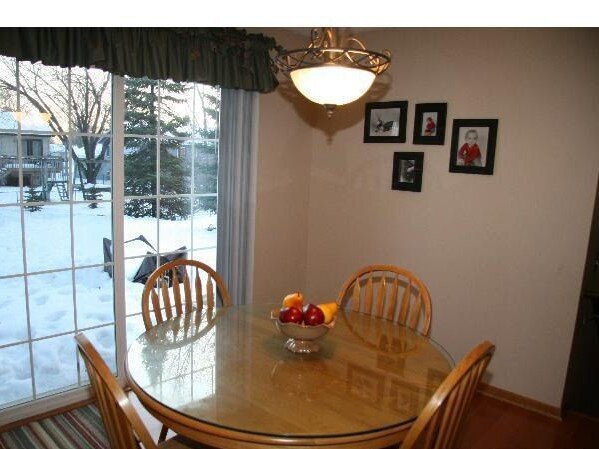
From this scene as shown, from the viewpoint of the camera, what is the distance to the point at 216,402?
1354 mm

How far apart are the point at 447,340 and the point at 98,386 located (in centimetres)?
240

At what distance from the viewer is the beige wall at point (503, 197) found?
8.12 feet

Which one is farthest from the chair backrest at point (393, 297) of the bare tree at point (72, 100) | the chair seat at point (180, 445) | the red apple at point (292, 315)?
the bare tree at point (72, 100)

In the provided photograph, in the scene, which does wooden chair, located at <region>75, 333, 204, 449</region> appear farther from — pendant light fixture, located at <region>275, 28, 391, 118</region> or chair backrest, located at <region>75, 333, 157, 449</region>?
pendant light fixture, located at <region>275, 28, 391, 118</region>

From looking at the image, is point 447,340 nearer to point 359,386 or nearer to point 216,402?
point 359,386

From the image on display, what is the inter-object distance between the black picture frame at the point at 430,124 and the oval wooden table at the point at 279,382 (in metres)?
1.46

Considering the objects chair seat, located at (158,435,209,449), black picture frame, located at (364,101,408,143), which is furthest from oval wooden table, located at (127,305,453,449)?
black picture frame, located at (364,101,408,143)

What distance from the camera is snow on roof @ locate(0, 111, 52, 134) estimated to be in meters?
2.19

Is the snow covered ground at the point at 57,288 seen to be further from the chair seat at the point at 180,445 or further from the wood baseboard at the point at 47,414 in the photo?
the chair seat at the point at 180,445

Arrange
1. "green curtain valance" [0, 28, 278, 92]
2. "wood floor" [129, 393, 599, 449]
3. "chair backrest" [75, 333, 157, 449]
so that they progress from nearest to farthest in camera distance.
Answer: "chair backrest" [75, 333, 157, 449]
"green curtain valance" [0, 28, 278, 92]
"wood floor" [129, 393, 599, 449]

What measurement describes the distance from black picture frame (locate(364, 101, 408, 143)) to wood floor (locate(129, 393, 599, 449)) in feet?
6.06

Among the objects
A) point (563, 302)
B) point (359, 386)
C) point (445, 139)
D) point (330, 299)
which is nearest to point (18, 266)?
point (359, 386)

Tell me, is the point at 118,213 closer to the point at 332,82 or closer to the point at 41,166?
the point at 41,166

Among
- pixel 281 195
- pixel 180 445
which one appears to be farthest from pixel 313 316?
pixel 281 195
